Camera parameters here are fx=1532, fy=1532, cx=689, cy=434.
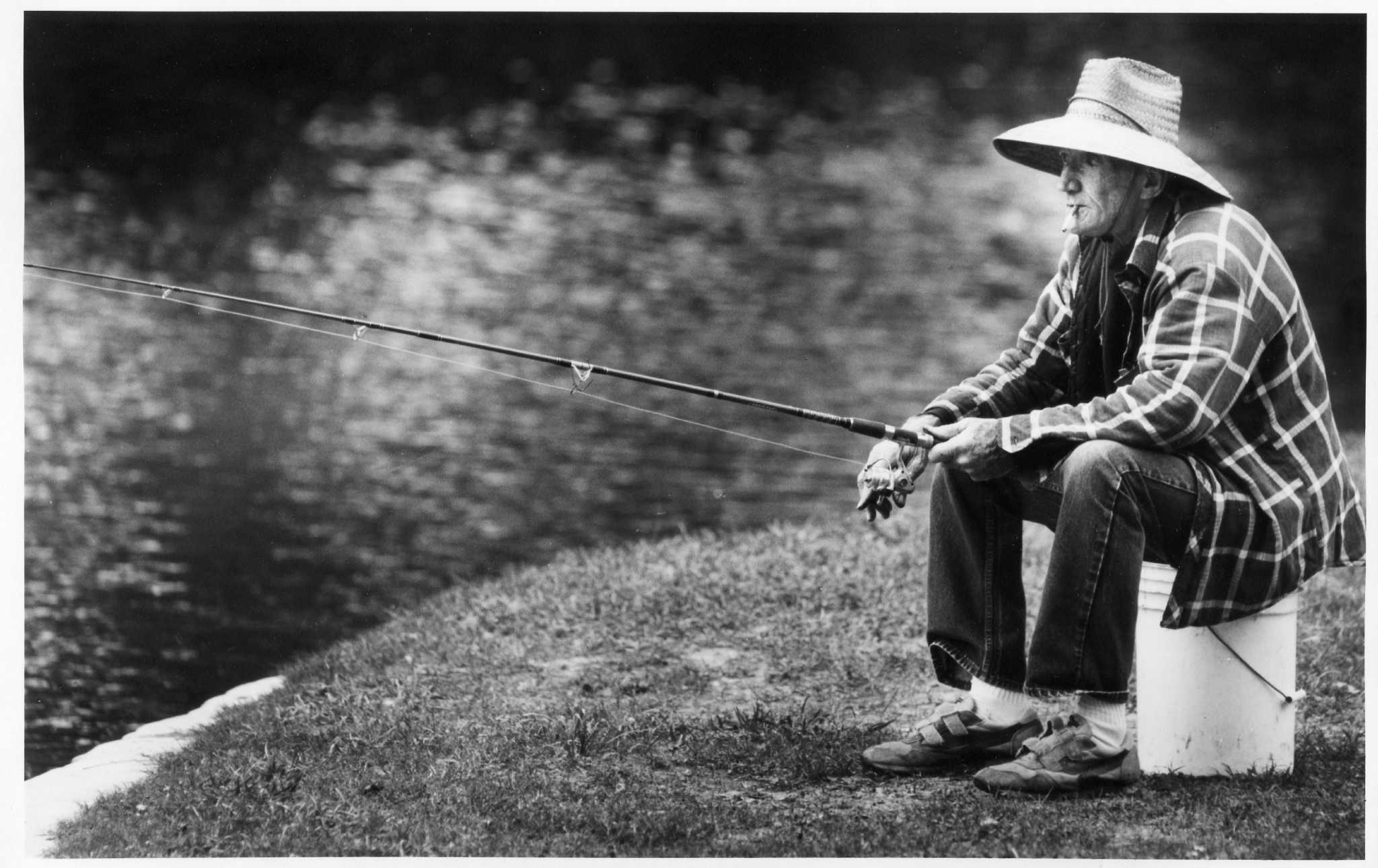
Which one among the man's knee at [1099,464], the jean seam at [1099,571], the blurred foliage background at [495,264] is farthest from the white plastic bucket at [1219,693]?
the blurred foliage background at [495,264]

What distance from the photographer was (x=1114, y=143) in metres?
3.07

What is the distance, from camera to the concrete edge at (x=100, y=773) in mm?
3410

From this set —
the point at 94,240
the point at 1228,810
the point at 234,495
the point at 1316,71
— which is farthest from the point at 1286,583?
A: the point at 94,240

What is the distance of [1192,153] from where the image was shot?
10.4m

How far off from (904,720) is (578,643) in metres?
1.06

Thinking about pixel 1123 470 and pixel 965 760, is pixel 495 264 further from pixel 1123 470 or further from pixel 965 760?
pixel 1123 470

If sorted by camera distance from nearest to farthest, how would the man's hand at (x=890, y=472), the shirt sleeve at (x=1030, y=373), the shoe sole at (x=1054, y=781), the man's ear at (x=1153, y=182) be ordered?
the shoe sole at (x=1054, y=781), the man's ear at (x=1153, y=182), the man's hand at (x=890, y=472), the shirt sleeve at (x=1030, y=373)

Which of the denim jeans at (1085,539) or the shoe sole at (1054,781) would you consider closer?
the denim jeans at (1085,539)

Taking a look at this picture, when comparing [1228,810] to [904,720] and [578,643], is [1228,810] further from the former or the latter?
[578,643]

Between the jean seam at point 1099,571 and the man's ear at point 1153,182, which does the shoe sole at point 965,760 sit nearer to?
the jean seam at point 1099,571

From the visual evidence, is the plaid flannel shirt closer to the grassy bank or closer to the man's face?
the man's face

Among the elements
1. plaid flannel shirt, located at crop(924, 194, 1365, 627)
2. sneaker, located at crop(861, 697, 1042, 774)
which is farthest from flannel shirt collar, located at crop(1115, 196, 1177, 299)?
sneaker, located at crop(861, 697, 1042, 774)

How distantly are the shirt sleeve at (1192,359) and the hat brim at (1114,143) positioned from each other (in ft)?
0.57

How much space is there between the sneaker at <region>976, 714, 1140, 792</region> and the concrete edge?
6.59 ft
